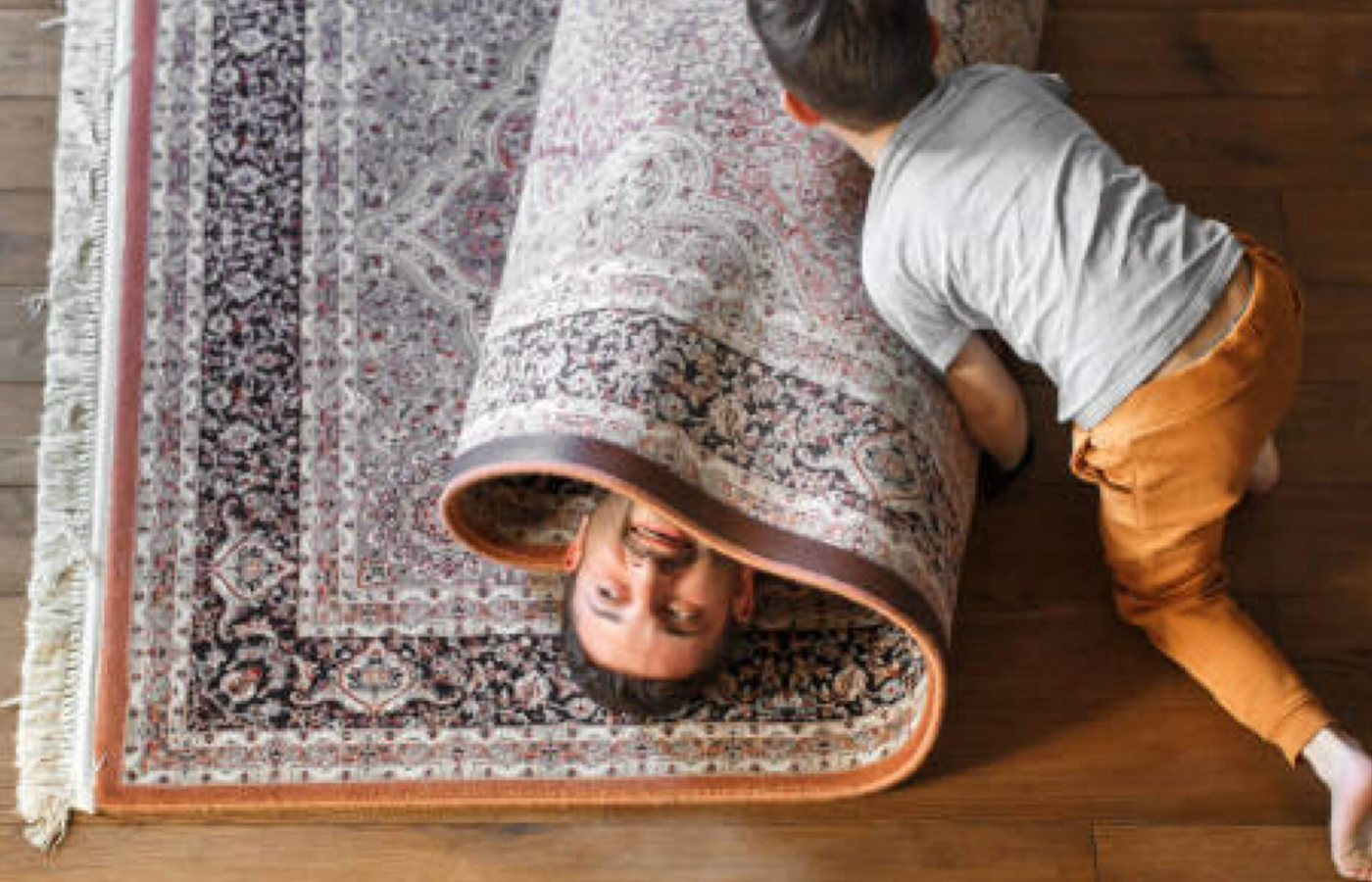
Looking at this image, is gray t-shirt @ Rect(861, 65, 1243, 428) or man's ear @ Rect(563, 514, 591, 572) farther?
man's ear @ Rect(563, 514, 591, 572)

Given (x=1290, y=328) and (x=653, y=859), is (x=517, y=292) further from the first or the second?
(x=1290, y=328)

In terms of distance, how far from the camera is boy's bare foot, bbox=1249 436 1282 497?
4.96 feet

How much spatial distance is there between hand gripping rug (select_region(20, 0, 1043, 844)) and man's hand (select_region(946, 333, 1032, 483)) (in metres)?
0.03

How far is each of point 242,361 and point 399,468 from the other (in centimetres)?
19

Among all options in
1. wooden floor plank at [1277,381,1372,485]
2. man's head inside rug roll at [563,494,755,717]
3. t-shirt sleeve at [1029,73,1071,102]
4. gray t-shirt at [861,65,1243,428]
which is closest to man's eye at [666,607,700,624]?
man's head inside rug roll at [563,494,755,717]

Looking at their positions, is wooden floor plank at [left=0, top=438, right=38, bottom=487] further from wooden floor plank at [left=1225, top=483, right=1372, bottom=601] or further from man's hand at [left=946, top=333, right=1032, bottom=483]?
wooden floor plank at [left=1225, top=483, right=1372, bottom=601]

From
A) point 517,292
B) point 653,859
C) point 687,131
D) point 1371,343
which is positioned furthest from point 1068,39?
point 653,859

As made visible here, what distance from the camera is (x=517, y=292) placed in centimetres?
138

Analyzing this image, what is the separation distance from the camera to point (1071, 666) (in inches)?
59.2

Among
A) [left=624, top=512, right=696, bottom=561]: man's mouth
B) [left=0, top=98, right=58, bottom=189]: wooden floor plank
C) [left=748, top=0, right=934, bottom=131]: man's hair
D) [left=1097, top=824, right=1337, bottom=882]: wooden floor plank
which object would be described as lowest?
[left=1097, top=824, right=1337, bottom=882]: wooden floor plank

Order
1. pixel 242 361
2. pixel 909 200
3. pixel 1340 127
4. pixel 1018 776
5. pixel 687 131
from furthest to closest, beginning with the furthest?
pixel 1340 127 → pixel 242 361 → pixel 1018 776 → pixel 687 131 → pixel 909 200

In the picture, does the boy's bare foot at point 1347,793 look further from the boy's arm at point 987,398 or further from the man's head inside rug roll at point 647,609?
the man's head inside rug roll at point 647,609

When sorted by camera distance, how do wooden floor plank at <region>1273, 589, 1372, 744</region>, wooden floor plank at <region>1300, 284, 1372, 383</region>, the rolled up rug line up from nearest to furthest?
the rolled up rug < wooden floor plank at <region>1273, 589, 1372, 744</region> < wooden floor plank at <region>1300, 284, 1372, 383</region>

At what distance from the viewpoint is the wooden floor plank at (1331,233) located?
5.37 ft
